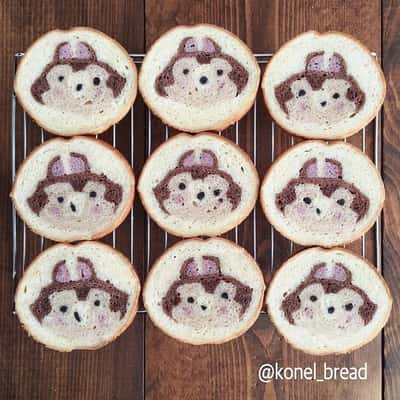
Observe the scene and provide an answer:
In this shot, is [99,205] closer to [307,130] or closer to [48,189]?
[48,189]

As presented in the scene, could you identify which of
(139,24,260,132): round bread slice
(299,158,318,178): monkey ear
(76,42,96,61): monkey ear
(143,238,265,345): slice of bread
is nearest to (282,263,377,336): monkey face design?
(143,238,265,345): slice of bread

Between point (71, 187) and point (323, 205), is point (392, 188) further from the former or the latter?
point (71, 187)

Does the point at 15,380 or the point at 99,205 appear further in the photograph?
the point at 15,380

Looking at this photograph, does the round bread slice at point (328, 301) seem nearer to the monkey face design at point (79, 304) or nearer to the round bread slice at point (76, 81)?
the monkey face design at point (79, 304)

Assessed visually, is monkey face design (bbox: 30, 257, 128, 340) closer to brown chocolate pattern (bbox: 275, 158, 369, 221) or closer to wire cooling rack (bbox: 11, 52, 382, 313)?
wire cooling rack (bbox: 11, 52, 382, 313)

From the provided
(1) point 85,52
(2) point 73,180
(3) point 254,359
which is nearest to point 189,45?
(1) point 85,52

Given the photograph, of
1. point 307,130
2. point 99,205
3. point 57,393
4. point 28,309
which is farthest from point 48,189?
point 307,130

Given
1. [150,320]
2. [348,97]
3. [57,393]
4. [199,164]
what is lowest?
[57,393]
